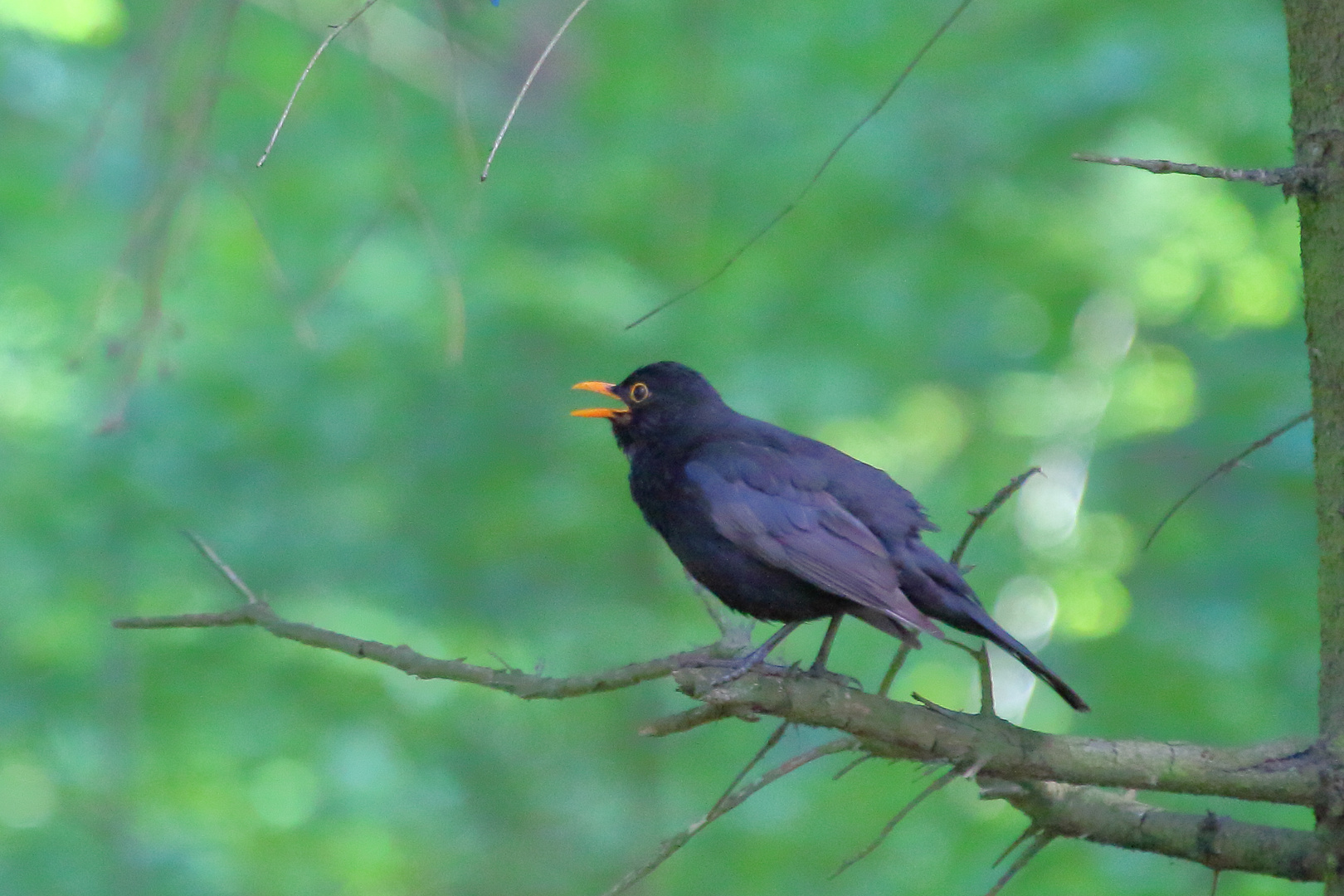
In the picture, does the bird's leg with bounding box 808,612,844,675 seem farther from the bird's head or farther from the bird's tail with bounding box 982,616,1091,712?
the bird's head

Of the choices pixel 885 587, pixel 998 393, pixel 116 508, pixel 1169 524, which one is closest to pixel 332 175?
pixel 116 508

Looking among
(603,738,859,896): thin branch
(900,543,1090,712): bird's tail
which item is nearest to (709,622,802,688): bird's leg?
(603,738,859,896): thin branch

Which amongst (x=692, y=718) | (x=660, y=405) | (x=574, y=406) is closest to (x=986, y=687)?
(x=692, y=718)

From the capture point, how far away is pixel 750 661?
352 cm

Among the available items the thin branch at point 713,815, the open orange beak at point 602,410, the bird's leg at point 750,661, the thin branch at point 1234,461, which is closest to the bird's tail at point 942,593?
the bird's leg at point 750,661

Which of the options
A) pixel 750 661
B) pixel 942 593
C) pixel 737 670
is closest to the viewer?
pixel 737 670

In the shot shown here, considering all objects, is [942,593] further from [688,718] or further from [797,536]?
[688,718]

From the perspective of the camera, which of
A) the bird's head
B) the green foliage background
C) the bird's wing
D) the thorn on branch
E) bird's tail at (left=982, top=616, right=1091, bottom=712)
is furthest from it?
the green foliage background

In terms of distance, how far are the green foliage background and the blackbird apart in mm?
3156

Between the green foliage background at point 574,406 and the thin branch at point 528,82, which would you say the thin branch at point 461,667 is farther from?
the green foliage background at point 574,406

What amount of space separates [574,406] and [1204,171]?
5.77m

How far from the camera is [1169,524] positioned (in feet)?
25.6

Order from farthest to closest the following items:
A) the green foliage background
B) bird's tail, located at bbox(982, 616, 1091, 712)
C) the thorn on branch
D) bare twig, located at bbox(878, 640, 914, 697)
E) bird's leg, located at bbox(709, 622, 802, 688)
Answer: the green foliage background
bird's tail, located at bbox(982, 616, 1091, 712)
bare twig, located at bbox(878, 640, 914, 697)
bird's leg, located at bbox(709, 622, 802, 688)
the thorn on branch

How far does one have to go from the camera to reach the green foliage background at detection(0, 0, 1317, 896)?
756 cm
